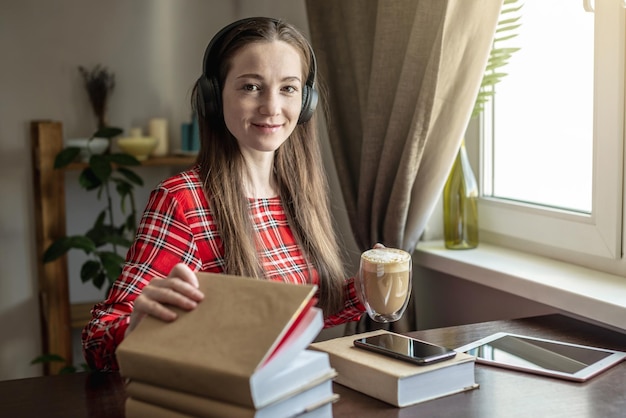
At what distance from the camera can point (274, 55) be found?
5.30ft

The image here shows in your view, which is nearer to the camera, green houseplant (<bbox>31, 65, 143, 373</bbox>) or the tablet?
the tablet

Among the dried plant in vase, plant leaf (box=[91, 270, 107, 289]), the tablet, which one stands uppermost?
the dried plant in vase

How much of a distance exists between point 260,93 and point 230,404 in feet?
2.65

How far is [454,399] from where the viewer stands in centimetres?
119

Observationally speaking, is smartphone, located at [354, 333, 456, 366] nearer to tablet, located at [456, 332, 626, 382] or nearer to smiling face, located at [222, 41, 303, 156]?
tablet, located at [456, 332, 626, 382]

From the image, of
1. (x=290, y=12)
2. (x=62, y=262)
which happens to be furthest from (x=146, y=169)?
(x=290, y=12)

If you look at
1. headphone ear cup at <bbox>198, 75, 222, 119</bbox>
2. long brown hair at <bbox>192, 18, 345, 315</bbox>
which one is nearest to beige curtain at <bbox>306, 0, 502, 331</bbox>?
long brown hair at <bbox>192, 18, 345, 315</bbox>

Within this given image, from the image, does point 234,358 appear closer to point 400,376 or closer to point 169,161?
point 400,376

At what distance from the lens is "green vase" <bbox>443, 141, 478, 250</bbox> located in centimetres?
216

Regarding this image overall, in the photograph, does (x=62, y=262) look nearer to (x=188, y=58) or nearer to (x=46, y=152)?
(x=46, y=152)

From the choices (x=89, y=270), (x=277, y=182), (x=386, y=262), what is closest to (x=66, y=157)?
(x=89, y=270)

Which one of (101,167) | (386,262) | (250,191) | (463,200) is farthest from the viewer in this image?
(101,167)

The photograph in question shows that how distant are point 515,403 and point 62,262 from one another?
7.20 feet

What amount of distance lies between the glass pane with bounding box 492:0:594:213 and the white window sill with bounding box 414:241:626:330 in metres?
0.16
